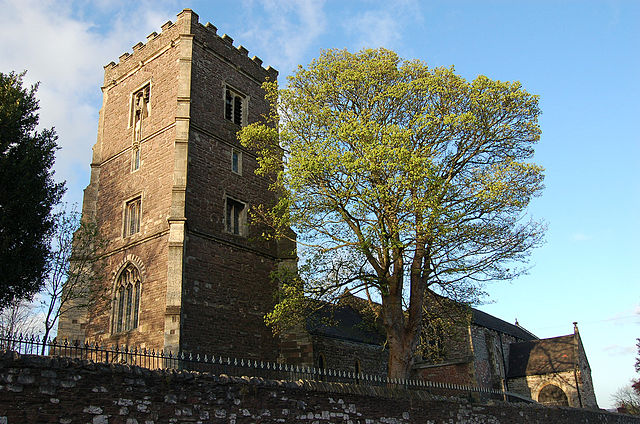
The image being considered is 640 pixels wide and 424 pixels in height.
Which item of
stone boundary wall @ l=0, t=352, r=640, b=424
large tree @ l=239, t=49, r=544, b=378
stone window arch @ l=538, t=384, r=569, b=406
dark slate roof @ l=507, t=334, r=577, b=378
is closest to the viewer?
stone boundary wall @ l=0, t=352, r=640, b=424

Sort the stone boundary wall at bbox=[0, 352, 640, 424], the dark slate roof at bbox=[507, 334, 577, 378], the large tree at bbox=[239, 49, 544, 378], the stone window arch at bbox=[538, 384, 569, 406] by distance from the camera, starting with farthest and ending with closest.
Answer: the dark slate roof at bbox=[507, 334, 577, 378], the stone window arch at bbox=[538, 384, 569, 406], the large tree at bbox=[239, 49, 544, 378], the stone boundary wall at bbox=[0, 352, 640, 424]

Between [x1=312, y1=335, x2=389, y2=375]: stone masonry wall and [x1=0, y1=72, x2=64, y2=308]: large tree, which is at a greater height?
[x1=0, y1=72, x2=64, y2=308]: large tree

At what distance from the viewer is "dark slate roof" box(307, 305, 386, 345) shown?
23967mm

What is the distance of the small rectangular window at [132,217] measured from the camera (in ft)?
69.9

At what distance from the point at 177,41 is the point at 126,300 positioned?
1087 cm

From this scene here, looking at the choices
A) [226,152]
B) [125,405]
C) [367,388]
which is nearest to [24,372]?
[125,405]

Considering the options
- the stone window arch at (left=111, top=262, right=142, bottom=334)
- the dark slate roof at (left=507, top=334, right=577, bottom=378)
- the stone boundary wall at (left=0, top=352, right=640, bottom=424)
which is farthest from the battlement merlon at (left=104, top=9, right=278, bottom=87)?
the dark slate roof at (left=507, top=334, right=577, bottom=378)

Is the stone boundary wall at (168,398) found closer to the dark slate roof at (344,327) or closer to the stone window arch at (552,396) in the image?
the dark slate roof at (344,327)

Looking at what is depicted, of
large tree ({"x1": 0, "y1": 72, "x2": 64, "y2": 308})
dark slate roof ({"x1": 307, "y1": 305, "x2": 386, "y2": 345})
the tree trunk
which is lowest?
the tree trunk

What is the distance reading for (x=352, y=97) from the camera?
19172 millimetres

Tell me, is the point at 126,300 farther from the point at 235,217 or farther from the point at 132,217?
the point at 235,217

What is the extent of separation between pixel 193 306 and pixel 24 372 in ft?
34.8

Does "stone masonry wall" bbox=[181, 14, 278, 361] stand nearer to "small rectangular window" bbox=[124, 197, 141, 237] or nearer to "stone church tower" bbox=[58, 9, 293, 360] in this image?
"stone church tower" bbox=[58, 9, 293, 360]

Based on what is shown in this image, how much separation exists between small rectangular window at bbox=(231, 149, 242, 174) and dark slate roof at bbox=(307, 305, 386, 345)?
688 cm
